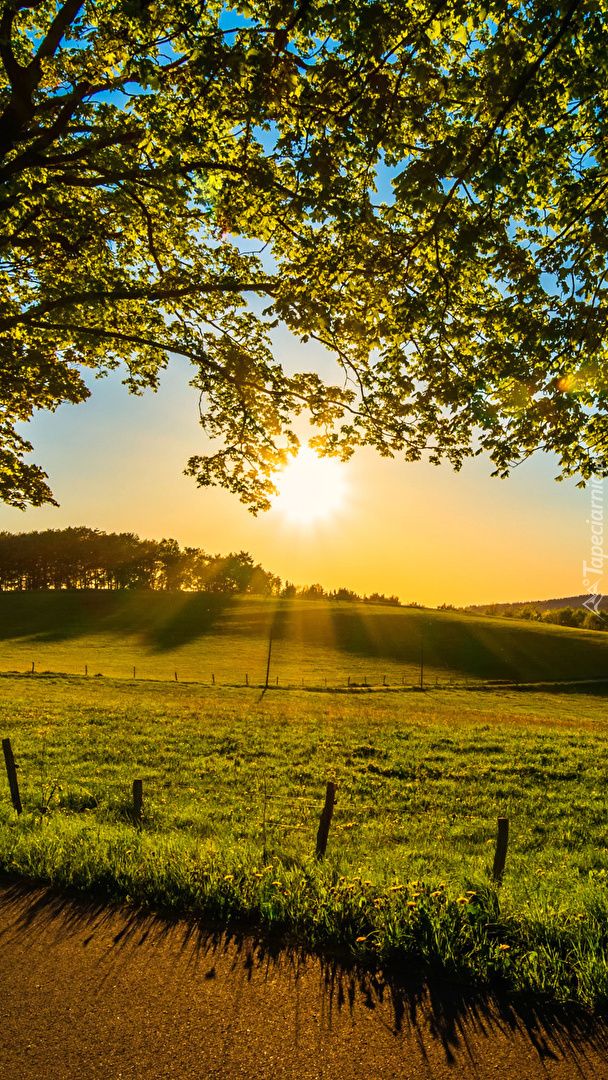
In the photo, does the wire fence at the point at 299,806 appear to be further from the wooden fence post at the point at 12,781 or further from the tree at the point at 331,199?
the tree at the point at 331,199

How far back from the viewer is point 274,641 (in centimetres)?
7606

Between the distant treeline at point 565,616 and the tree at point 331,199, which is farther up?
the tree at point 331,199

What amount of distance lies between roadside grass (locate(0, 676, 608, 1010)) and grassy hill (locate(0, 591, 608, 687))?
27.4 m

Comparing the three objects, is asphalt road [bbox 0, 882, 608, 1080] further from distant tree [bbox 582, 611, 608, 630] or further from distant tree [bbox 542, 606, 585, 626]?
distant tree [bbox 582, 611, 608, 630]

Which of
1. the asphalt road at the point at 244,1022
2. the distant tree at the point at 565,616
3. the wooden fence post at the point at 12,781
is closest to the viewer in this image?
the asphalt road at the point at 244,1022

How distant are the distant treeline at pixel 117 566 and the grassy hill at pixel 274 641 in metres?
31.1

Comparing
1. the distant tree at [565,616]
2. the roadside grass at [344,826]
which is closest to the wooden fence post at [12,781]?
the roadside grass at [344,826]

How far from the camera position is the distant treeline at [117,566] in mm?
134250

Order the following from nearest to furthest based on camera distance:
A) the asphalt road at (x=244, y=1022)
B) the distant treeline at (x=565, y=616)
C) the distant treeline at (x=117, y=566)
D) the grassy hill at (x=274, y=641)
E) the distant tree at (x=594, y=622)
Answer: the asphalt road at (x=244, y=1022) < the grassy hill at (x=274, y=641) < the distant tree at (x=594, y=622) < the distant treeline at (x=565, y=616) < the distant treeline at (x=117, y=566)

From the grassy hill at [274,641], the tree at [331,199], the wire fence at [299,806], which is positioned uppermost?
the tree at [331,199]

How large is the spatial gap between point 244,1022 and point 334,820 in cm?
887

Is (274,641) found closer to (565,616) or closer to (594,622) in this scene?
(565,616)

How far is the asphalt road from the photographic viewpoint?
11.8 feet

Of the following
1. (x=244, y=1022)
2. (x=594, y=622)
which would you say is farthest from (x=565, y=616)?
(x=244, y=1022)
